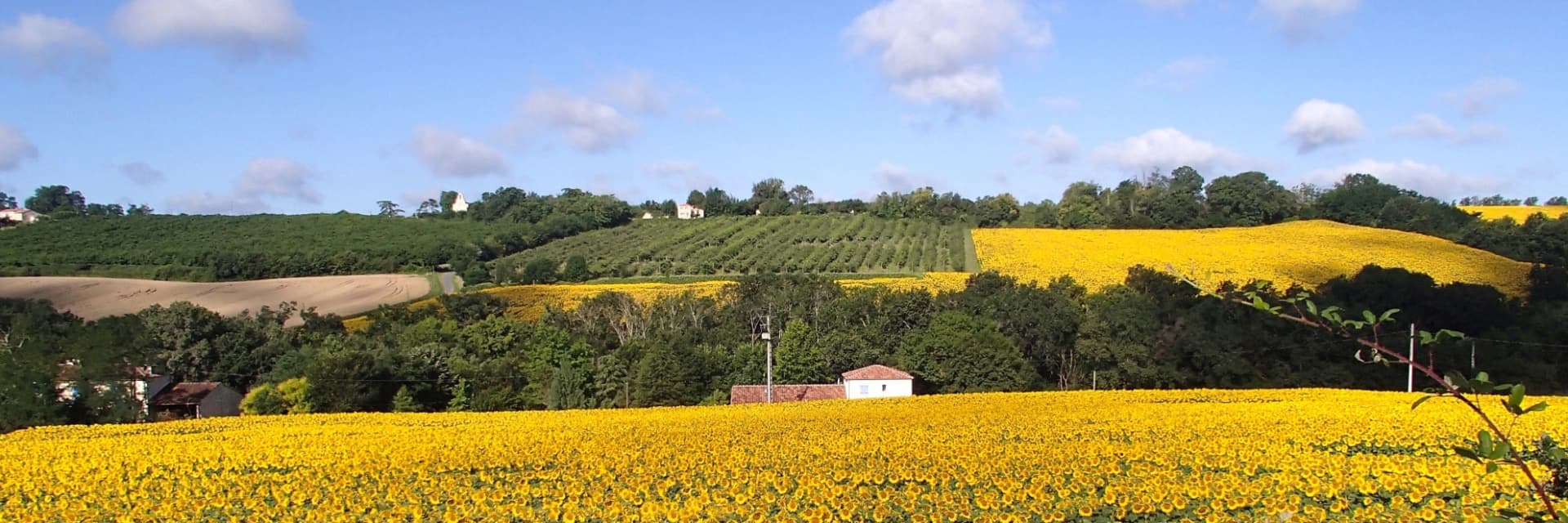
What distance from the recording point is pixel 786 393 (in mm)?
48500

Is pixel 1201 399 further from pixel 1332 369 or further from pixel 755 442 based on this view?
pixel 755 442

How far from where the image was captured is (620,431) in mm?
27641

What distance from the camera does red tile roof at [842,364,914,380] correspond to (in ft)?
164

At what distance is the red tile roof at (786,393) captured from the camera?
156 feet

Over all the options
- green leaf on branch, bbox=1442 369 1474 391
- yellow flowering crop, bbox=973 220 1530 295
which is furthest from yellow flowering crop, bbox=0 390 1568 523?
yellow flowering crop, bbox=973 220 1530 295

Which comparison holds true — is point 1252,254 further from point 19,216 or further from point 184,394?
point 19,216

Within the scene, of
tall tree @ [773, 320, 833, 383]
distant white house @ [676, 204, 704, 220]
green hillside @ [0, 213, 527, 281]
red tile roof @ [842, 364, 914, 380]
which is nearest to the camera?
red tile roof @ [842, 364, 914, 380]

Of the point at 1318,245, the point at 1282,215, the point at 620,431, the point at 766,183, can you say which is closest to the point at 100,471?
the point at 620,431

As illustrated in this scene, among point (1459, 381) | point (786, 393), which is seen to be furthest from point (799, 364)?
point (1459, 381)

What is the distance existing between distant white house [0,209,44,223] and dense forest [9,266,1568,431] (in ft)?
280

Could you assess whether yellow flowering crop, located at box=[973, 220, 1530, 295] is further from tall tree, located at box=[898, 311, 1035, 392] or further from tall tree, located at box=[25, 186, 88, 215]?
tall tree, located at box=[25, 186, 88, 215]

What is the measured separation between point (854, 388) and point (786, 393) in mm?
3489

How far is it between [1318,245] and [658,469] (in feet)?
317

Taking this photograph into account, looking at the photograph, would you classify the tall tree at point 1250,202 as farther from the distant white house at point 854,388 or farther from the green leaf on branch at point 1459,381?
the green leaf on branch at point 1459,381
